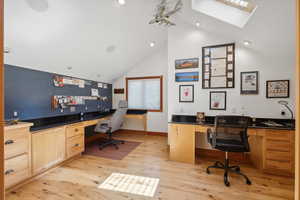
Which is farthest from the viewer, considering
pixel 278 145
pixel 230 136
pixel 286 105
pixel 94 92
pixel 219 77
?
pixel 94 92

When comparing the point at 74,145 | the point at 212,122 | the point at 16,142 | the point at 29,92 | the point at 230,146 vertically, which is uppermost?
the point at 29,92

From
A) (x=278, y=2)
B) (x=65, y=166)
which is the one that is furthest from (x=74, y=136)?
(x=278, y=2)

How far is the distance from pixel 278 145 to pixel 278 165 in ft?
1.10

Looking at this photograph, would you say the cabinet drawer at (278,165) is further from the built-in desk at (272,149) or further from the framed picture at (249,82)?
the framed picture at (249,82)

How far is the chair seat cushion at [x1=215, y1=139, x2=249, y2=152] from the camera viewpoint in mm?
2041

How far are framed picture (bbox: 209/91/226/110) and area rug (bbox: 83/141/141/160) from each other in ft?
7.17

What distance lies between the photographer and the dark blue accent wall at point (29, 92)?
2.24 meters

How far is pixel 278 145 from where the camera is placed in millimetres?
2189

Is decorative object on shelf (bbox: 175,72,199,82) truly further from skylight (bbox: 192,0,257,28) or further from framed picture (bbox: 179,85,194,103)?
skylight (bbox: 192,0,257,28)

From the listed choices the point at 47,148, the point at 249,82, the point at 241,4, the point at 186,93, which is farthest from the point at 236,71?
the point at 47,148

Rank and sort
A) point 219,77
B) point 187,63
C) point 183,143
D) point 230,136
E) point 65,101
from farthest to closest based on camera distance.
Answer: point 65,101 → point 187,63 → point 219,77 → point 183,143 → point 230,136

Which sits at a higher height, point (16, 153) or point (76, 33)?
point (76, 33)

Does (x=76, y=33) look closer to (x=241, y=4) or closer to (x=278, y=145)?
(x=241, y=4)

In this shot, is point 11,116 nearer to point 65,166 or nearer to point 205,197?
point 65,166
